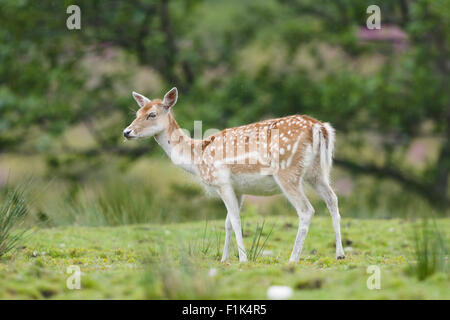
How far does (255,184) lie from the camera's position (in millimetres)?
8195

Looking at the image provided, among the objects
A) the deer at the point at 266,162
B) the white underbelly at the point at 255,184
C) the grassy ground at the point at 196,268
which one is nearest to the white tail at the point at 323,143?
the deer at the point at 266,162

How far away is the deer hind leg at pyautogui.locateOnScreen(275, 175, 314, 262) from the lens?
7.86m

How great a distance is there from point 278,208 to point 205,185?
5.54m

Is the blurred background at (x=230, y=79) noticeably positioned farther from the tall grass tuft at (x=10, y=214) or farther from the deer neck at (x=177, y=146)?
the tall grass tuft at (x=10, y=214)

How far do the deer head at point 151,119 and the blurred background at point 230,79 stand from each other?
597 cm

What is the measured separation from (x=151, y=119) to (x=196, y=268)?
110 inches

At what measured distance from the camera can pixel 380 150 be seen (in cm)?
1748

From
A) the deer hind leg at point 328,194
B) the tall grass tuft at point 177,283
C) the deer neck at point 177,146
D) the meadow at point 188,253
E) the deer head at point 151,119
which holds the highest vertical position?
the deer head at point 151,119

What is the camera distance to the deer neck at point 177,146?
8.84m

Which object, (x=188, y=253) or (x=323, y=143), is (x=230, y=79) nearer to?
(x=323, y=143)

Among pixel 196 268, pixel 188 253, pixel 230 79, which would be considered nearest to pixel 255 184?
pixel 188 253

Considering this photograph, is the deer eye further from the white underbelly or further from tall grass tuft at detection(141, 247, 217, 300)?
tall grass tuft at detection(141, 247, 217, 300)
